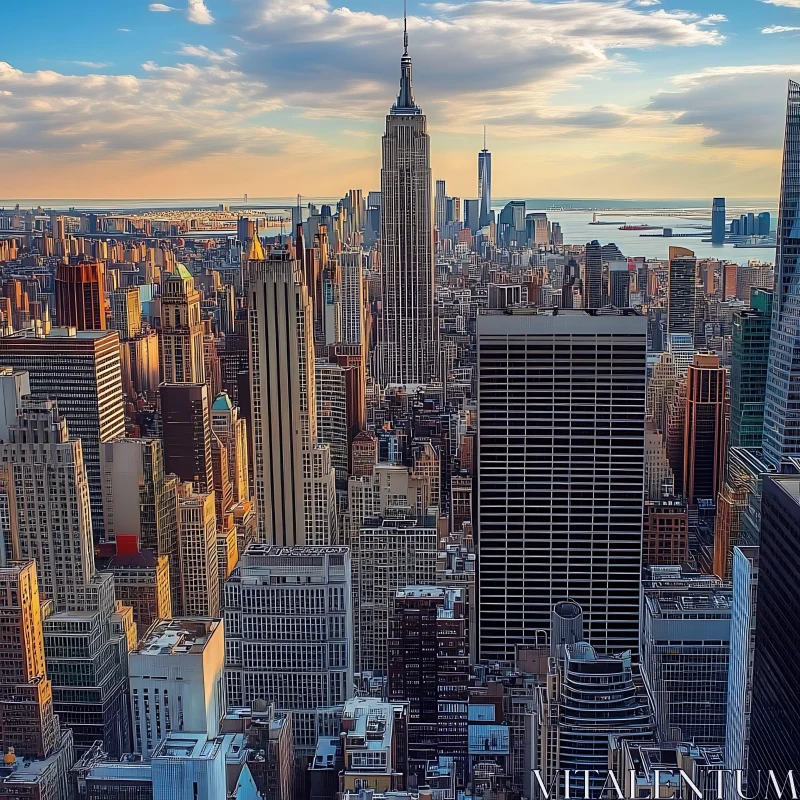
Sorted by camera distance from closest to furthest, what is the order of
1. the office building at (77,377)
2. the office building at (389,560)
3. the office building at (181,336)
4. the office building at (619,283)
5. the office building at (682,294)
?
the office building at (389,560) → the office building at (682,294) → the office building at (77,377) → the office building at (619,283) → the office building at (181,336)

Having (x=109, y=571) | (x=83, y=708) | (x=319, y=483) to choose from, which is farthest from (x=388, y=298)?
(x=83, y=708)

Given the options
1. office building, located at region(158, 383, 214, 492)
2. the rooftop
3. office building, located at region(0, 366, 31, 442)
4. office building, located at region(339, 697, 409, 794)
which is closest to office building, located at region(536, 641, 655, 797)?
office building, located at region(339, 697, 409, 794)

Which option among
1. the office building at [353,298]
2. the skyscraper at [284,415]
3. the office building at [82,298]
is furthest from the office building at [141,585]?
the office building at [353,298]

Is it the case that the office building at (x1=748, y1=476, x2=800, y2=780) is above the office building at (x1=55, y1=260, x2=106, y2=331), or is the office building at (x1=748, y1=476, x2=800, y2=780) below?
below

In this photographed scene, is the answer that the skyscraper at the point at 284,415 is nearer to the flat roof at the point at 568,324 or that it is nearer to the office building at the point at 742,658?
the flat roof at the point at 568,324

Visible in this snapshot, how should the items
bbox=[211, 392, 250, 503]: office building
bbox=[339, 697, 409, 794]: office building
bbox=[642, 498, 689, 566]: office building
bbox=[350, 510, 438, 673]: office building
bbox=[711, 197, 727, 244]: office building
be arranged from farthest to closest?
bbox=[211, 392, 250, 503]: office building < bbox=[642, 498, 689, 566]: office building < bbox=[350, 510, 438, 673]: office building < bbox=[711, 197, 727, 244]: office building < bbox=[339, 697, 409, 794]: office building

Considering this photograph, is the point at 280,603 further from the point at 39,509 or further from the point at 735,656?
the point at 735,656

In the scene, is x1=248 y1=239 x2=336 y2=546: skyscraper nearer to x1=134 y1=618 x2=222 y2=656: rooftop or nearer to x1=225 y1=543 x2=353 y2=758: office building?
x1=225 y1=543 x2=353 y2=758: office building

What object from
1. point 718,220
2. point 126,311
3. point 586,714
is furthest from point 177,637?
point 126,311
